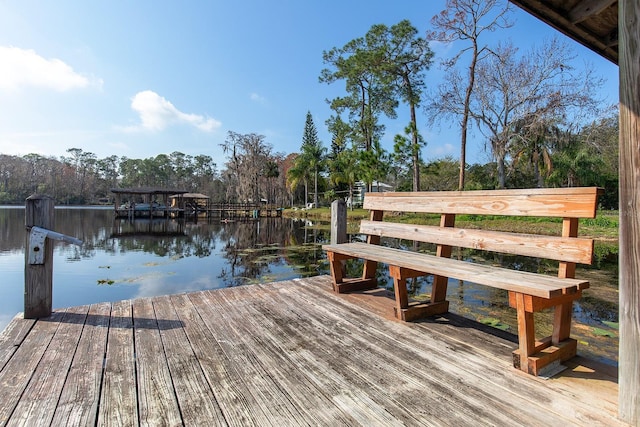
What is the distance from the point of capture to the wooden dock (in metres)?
1.47

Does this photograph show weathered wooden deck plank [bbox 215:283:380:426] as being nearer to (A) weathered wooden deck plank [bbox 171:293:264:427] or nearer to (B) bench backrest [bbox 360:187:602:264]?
(A) weathered wooden deck plank [bbox 171:293:264:427]

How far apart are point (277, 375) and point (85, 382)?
3.25ft

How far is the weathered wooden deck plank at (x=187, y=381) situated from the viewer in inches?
57.4

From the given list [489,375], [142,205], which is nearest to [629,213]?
[489,375]

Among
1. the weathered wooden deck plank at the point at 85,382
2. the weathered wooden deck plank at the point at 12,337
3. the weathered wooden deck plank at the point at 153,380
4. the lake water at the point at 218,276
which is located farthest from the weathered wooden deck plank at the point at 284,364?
the lake water at the point at 218,276

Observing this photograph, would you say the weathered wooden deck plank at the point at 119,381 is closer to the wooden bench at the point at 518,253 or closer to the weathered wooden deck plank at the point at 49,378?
the weathered wooden deck plank at the point at 49,378

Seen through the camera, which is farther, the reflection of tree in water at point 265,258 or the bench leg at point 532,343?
the reflection of tree in water at point 265,258

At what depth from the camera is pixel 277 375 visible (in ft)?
5.99

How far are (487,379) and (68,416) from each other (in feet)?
6.56

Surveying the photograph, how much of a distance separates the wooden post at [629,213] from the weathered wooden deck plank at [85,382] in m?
2.24

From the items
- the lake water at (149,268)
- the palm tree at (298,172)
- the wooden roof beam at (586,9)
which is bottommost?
the lake water at (149,268)

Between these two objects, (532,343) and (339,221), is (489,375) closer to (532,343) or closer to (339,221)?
(532,343)

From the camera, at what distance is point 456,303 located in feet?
16.3

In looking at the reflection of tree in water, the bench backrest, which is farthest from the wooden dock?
the reflection of tree in water
